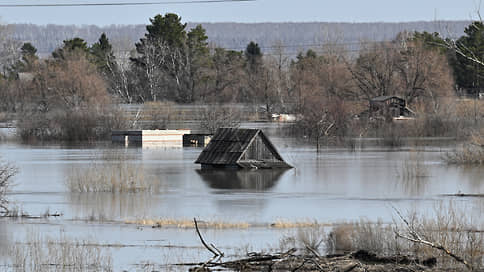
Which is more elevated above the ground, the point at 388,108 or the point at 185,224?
the point at 388,108

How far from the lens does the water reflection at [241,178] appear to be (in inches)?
1259

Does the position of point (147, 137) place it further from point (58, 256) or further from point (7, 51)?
point (7, 51)

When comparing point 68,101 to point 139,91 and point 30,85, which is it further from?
point 139,91

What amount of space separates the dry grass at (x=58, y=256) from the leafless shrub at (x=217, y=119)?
47.0m

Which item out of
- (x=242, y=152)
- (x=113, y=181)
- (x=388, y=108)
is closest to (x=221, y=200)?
(x=113, y=181)

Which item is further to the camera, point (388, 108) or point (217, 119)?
point (388, 108)

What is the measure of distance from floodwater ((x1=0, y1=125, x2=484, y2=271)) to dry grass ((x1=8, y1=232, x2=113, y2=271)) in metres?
0.37

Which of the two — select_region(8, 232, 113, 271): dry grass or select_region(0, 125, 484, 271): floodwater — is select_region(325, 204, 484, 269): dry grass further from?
select_region(8, 232, 113, 271): dry grass

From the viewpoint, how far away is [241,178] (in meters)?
34.9

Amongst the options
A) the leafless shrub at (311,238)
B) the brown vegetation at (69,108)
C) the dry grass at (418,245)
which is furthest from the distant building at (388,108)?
the dry grass at (418,245)

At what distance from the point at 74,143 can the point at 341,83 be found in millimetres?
31624

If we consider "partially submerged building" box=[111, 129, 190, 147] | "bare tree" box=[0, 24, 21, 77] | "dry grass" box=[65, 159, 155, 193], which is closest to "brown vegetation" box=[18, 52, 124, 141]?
"partially submerged building" box=[111, 129, 190, 147]

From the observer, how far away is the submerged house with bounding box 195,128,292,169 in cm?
3734

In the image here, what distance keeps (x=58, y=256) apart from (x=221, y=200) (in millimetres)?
11487
